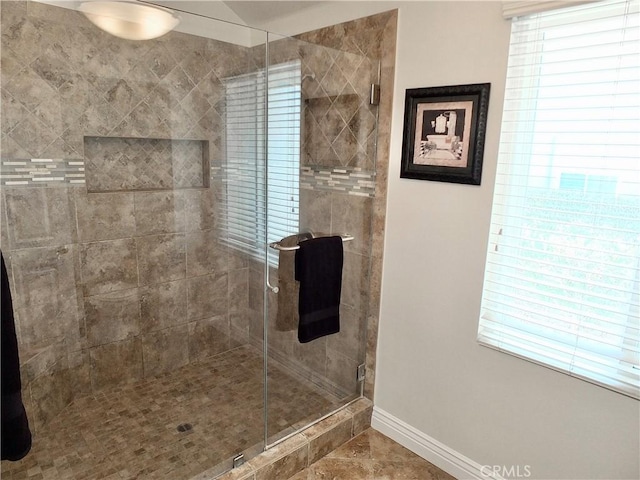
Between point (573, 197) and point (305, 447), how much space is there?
1690 mm

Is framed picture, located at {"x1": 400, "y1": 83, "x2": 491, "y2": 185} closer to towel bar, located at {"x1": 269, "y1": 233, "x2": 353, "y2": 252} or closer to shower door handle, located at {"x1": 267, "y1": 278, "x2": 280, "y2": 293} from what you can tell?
towel bar, located at {"x1": 269, "y1": 233, "x2": 353, "y2": 252}

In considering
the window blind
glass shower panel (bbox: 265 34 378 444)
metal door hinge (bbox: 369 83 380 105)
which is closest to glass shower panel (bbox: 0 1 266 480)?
glass shower panel (bbox: 265 34 378 444)

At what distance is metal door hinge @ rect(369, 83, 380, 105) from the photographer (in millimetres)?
2199

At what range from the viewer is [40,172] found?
2.17m

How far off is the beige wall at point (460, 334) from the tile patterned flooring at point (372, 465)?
0.16 m

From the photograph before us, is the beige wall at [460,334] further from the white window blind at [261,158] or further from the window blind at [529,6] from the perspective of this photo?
the white window blind at [261,158]

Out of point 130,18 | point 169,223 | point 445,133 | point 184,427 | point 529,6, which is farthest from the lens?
point 169,223

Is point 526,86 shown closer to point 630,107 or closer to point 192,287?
point 630,107

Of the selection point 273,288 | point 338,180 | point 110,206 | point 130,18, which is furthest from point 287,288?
point 130,18

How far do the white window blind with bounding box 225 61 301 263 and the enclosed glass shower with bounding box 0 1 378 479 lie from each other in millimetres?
11

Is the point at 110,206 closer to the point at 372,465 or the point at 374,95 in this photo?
the point at 374,95

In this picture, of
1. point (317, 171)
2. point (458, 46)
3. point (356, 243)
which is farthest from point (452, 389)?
point (458, 46)

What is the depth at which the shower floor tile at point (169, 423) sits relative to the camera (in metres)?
2.02

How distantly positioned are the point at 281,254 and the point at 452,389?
1093 millimetres
